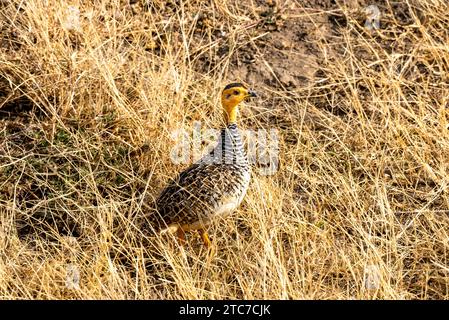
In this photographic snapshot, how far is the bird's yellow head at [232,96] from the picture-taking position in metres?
6.20

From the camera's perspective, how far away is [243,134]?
693 cm

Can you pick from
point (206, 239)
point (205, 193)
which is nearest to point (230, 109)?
point (205, 193)

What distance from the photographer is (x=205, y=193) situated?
5.87 m

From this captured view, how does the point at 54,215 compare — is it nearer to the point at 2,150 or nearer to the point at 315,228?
the point at 2,150

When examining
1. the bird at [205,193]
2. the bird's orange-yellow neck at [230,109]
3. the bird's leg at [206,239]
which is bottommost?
the bird's leg at [206,239]

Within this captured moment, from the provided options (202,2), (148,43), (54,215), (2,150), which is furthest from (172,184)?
(202,2)

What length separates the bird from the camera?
586 centimetres

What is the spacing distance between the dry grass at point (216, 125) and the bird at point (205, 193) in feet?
0.41

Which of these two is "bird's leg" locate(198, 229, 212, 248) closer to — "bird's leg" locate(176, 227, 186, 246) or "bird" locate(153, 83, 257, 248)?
"bird" locate(153, 83, 257, 248)

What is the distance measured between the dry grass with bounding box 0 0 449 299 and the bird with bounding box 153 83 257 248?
12cm

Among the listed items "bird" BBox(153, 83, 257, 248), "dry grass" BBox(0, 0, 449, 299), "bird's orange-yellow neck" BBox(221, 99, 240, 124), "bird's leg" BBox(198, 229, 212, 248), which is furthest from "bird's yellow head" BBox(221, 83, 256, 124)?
"bird's leg" BBox(198, 229, 212, 248)

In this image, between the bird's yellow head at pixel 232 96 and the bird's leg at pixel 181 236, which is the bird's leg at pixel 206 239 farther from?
the bird's yellow head at pixel 232 96

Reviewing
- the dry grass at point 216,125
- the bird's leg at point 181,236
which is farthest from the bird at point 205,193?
the dry grass at point 216,125

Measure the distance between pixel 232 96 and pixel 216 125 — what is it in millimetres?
695
